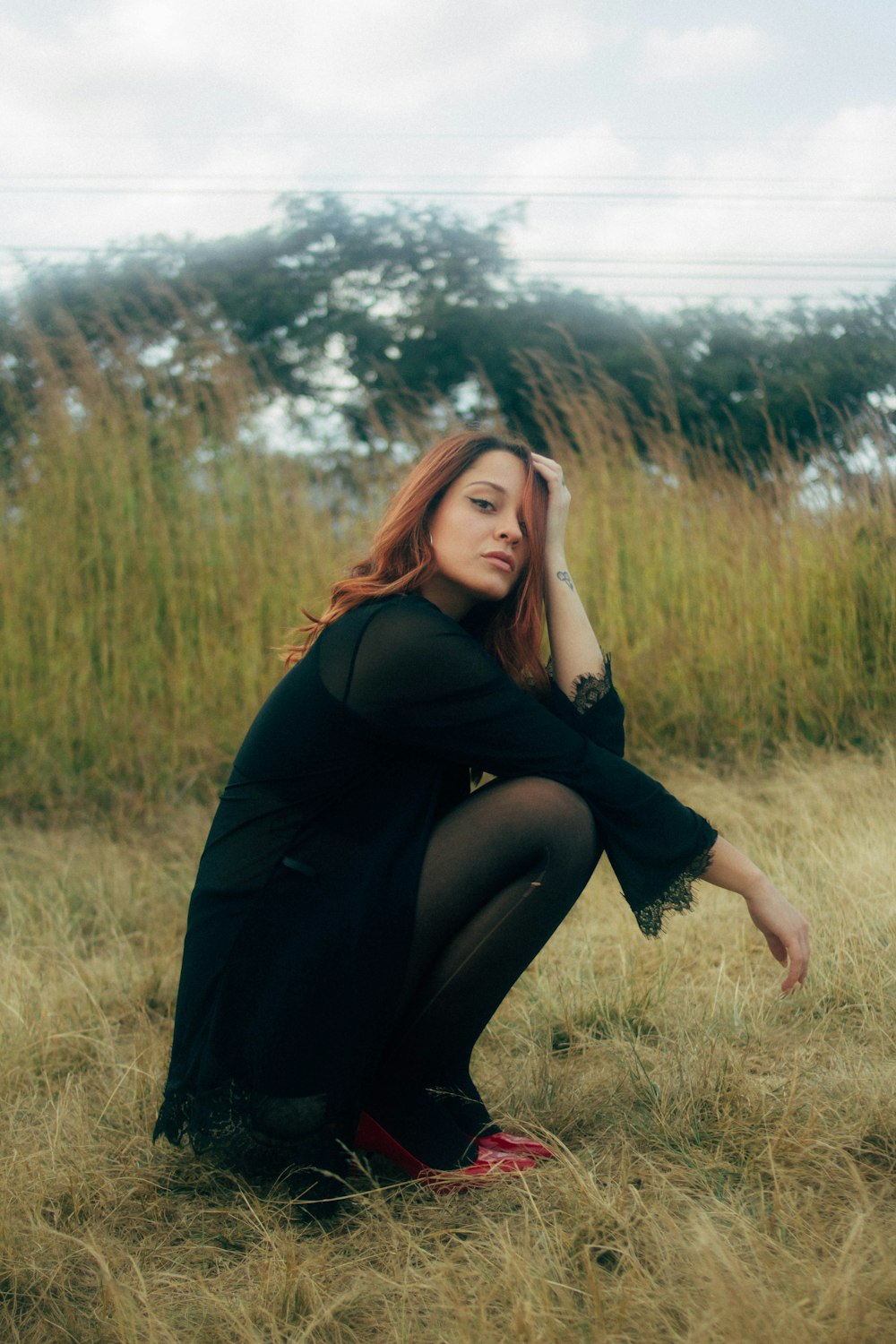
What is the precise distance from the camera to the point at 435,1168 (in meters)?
1.66

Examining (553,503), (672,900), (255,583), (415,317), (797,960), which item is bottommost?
(797,960)

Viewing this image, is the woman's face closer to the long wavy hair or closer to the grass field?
the long wavy hair

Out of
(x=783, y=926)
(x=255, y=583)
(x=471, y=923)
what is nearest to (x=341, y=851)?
(x=471, y=923)

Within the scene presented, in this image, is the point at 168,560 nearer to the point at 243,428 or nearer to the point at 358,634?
the point at 243,428

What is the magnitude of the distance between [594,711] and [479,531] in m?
0.38

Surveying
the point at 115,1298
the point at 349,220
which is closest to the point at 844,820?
the point at 115,1298

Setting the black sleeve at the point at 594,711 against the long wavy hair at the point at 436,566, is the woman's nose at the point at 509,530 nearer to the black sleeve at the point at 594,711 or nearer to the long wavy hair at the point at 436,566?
the long wavy hair at the point at 436,566

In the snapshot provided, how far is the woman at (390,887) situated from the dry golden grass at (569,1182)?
0.45 feet

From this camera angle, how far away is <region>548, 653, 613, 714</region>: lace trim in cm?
190

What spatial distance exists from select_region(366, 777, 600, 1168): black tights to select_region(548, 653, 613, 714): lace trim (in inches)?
10.3

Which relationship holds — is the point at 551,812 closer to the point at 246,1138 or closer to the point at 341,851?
the point at 341,851

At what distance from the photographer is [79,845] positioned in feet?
12.0

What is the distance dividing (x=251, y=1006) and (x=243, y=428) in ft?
12.9

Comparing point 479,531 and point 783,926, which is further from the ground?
point 479,531
